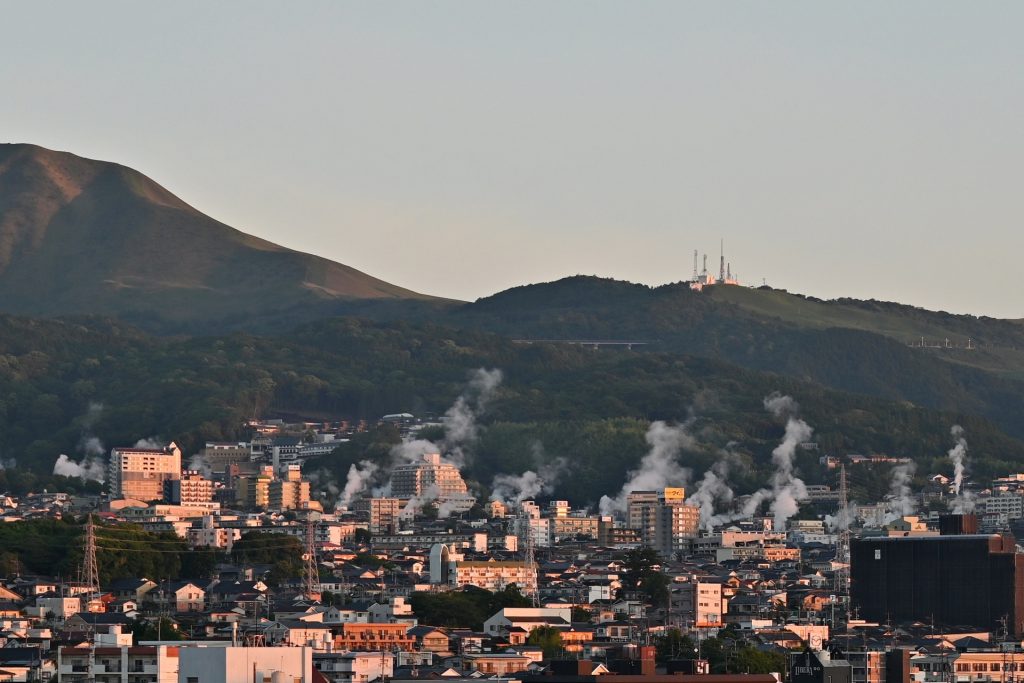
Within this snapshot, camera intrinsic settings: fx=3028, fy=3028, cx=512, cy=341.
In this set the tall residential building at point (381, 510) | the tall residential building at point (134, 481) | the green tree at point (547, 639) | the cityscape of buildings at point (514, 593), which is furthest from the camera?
the tall residential building at point (134, 481)

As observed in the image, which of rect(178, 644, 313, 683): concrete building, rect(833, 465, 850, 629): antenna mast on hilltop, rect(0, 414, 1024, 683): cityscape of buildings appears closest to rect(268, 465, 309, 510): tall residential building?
rect(0, 414, 1024, 683): cityscape of buildings

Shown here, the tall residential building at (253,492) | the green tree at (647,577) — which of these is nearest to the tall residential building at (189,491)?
the tall residential building at (253,492)

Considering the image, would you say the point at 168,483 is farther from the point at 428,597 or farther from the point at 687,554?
the point at 428,597

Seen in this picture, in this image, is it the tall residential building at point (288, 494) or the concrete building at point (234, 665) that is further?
the tall residential building at point (288, 494)

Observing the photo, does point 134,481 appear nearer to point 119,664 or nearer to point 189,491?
point 189,491

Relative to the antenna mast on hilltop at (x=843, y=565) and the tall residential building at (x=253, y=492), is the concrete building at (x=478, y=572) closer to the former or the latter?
the antenna mast on hilltop at (x=843, y=565)

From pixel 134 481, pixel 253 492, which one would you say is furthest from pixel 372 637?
pixel 134 481

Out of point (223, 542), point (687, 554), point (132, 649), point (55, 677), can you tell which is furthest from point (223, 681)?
point (687, 554)

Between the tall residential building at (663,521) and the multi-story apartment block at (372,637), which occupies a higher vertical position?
the tall residential building at (663,521)

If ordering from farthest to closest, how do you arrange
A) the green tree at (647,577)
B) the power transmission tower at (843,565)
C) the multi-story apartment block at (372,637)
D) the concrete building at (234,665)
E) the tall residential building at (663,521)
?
the tall residential building at (663,521) < the power transmission tower at (843,565) < the green tree at (647,577) < the multi-story apartment block at (372,637) < the concrete building at (234,665)

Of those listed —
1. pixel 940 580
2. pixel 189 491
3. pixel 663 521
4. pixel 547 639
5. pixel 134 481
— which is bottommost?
pixel 547 639

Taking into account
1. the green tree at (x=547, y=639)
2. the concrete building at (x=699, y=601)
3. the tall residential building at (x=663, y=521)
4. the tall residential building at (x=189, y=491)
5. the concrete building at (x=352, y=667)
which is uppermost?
the tall residential building at (x=189, y=491)
